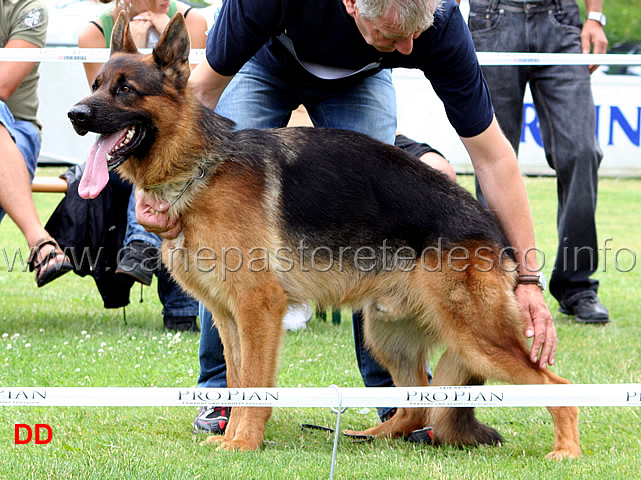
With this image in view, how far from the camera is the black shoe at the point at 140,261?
16.6ft

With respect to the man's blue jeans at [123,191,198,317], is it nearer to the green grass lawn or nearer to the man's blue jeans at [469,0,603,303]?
the green grass lawn

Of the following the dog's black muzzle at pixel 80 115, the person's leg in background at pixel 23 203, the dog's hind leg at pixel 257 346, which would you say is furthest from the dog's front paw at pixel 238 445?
the person's leg in background at pixel 23 203

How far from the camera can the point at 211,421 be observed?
3.56 metres

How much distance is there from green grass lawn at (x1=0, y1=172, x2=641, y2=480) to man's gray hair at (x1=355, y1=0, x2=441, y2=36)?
5.48 feet

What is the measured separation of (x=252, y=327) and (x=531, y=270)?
1203mm

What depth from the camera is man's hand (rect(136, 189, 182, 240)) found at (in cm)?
326

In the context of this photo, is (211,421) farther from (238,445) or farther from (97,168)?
(97,168)

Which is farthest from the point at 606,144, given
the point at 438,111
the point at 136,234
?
the point at 136,234

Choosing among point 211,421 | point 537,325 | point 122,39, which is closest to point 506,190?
point 537,325

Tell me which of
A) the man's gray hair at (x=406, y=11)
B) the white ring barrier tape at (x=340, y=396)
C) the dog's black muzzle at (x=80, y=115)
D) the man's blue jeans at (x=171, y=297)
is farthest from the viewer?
the man's blue jeans at (x=171, y=297)

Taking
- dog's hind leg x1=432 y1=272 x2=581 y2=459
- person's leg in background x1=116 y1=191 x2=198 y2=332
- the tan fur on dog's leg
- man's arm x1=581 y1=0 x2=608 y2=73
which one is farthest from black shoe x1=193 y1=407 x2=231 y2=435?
man's arm x1=581 y1=0 x2=608 y2=73

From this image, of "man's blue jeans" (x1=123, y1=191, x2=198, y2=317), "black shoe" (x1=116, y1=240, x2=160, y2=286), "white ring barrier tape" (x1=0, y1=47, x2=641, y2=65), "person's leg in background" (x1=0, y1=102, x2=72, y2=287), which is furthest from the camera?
"man's blue jeans" (x1=123, y1=191, x2=198, y2=317)

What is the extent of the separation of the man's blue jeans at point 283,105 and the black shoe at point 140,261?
4.59ft

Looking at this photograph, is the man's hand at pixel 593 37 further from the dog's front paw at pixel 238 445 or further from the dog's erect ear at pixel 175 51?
the dog's front paw at pixel 238 445
